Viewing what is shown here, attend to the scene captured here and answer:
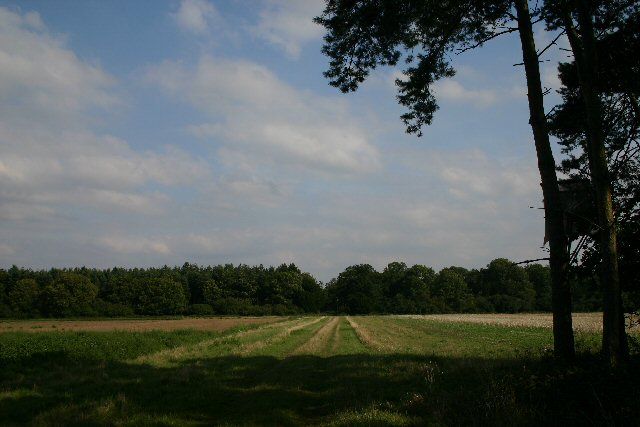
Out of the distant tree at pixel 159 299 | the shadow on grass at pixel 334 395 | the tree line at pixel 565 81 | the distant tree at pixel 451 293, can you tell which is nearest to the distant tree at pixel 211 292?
the distant tree at pixel 159 299

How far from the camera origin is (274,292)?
129000 millimetres

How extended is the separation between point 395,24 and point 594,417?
29.4 feet

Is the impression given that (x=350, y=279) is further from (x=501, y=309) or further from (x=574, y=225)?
(x=574, y=225)

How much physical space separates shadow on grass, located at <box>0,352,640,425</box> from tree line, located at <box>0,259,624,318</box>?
96.5 m

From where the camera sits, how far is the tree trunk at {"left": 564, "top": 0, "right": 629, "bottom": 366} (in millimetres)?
8594

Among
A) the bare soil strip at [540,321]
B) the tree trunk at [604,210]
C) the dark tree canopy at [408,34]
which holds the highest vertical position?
the dark tree canopy at [408,34]

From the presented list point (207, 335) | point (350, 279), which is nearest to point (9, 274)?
point (350, 279)

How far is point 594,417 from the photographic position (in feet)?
21.1

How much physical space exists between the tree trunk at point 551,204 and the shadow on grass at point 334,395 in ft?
2.71

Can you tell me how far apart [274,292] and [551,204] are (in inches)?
4817

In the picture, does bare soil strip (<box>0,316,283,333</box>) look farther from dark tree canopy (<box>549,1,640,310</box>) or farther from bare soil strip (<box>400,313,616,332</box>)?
dark tree canopy (<box>549,1,640,310</box>)

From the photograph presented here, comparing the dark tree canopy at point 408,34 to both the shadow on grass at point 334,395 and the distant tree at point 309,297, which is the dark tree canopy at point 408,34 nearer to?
the shadow on grass at point 334,395

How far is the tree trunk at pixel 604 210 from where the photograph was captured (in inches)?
338

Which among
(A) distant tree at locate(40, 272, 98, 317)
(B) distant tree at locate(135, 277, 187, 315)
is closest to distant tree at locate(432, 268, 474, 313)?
(B) distant tree at locate(135, 277, 187, 315)
